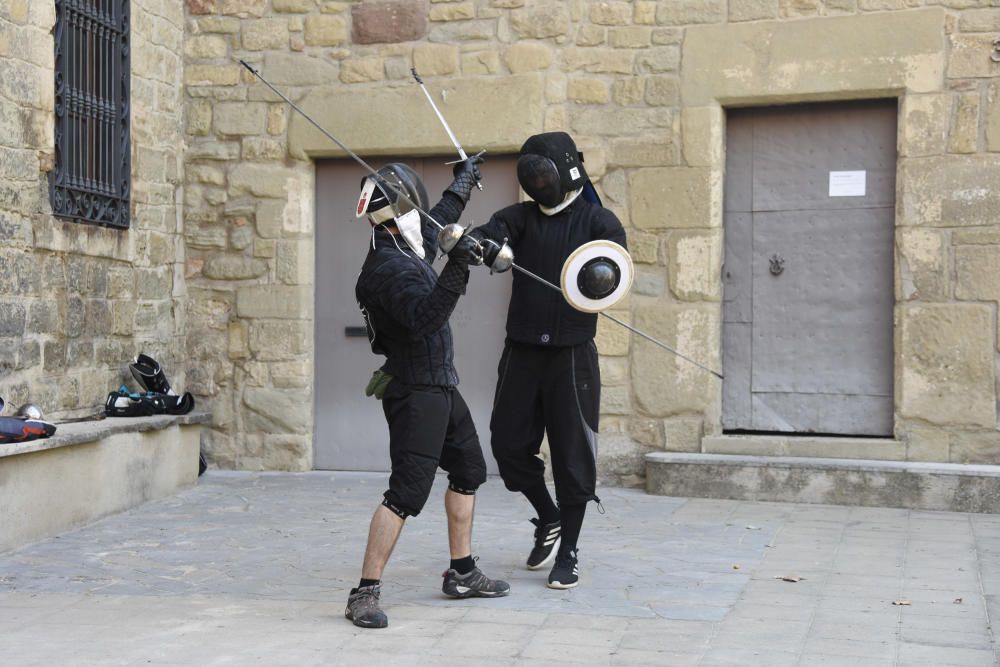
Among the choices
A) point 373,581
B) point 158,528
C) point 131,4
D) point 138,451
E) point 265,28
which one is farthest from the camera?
point 265,28

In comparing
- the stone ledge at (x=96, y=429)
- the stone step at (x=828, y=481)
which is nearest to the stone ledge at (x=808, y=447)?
the stone step at (x=828, y=481)

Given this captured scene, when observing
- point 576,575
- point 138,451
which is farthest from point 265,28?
point 576,575

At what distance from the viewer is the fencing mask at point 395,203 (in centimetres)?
456

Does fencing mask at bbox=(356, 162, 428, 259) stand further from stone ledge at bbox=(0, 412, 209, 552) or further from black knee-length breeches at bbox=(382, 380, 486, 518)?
stone ledge at bbox=(0, 412, 209, 552)

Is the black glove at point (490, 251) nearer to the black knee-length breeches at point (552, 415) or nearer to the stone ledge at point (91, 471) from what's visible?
the black knee-length breeches at point (552, 415)

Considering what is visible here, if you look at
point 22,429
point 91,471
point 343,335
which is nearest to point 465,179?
point 22,429

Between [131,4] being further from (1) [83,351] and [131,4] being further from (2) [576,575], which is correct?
(2) [576,575]

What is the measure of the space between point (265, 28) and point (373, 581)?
15.8ft

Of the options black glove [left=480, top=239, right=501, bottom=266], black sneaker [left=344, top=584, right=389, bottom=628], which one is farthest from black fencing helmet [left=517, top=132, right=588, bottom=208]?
black sneaker [left=344, top=584, right=389, bottom=628]

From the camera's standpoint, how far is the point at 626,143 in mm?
7559

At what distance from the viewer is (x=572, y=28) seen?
25.1ft

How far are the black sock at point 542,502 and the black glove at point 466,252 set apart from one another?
1312 mm

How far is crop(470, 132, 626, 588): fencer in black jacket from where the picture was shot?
4988mm

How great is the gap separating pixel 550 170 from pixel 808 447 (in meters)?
2.98
